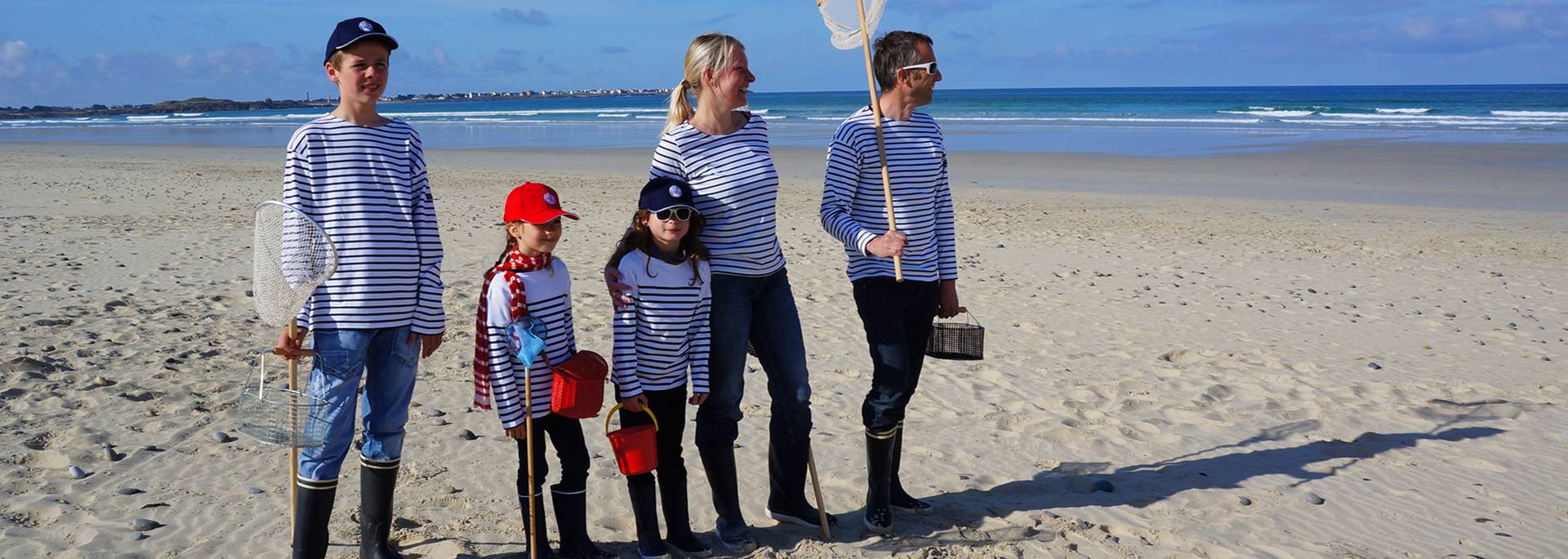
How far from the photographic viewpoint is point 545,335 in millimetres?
3316

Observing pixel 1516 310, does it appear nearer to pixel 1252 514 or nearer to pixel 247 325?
pixel 1252 514

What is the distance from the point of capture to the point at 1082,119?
149 feet

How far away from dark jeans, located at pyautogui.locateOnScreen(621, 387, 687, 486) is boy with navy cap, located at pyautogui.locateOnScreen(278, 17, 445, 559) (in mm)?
688

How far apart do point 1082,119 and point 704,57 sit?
145 ft

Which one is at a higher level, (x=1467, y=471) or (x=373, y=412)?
(x=373, y=412)

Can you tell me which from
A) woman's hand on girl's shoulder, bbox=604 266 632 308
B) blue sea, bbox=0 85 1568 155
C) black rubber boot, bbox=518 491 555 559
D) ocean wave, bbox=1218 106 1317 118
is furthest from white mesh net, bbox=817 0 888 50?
ocean wave, bbox=1218 106 1317 118

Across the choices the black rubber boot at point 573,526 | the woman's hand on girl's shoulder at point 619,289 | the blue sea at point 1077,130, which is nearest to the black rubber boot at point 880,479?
the black rubber boot at point 573,526

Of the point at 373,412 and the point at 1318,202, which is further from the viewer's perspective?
the point at 1318,202

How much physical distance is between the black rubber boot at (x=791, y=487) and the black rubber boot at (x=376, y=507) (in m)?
1.25

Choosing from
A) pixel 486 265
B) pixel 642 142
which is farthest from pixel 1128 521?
pixel 642 142

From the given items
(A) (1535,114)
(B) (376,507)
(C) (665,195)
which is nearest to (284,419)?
(B) (376,507)

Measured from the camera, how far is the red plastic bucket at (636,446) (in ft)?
11.5

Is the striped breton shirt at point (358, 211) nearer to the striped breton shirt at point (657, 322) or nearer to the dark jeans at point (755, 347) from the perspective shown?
the striped breton shirt at point (657, 322)

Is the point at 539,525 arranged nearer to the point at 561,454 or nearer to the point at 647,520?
the point at 561,454
